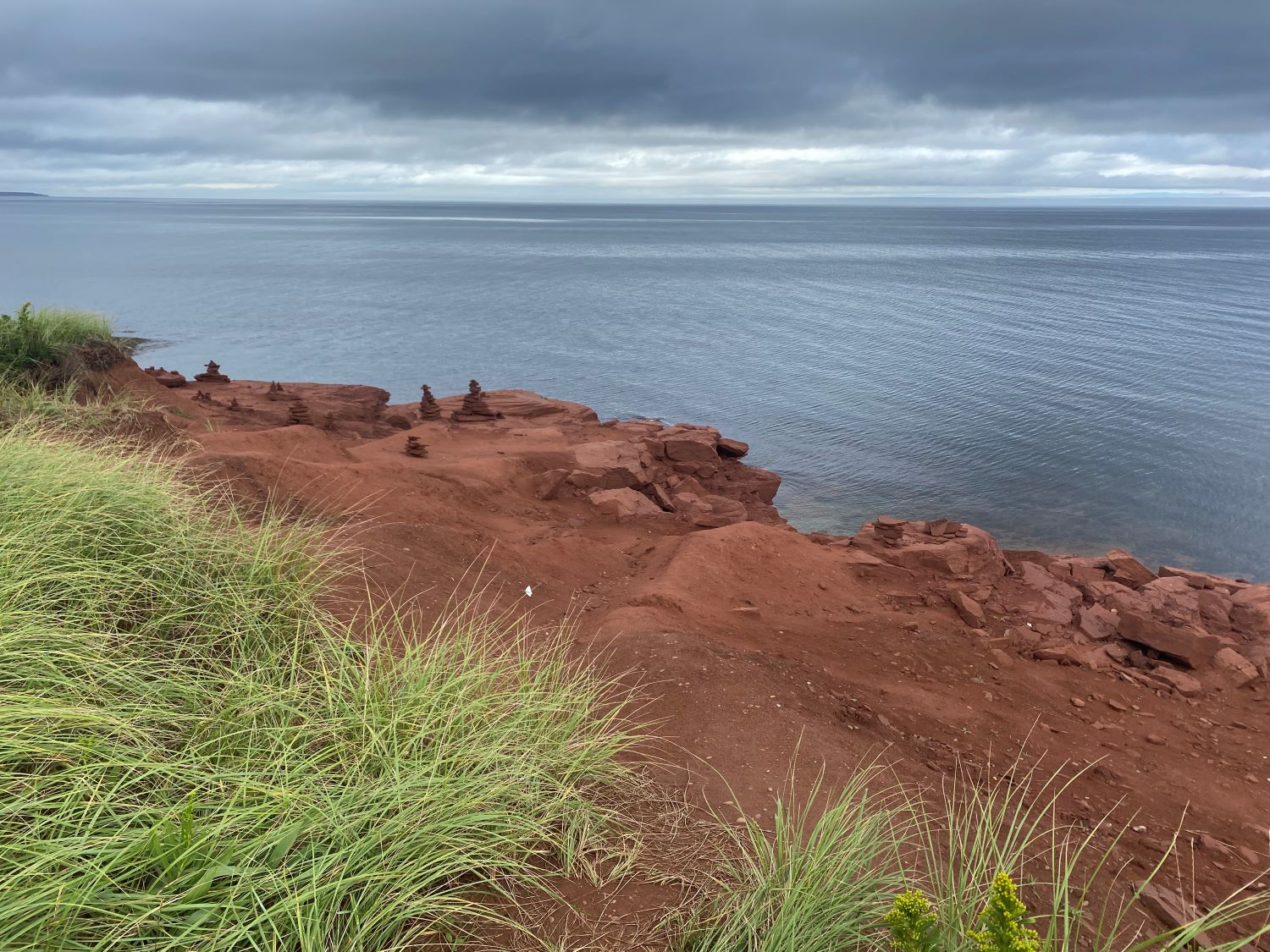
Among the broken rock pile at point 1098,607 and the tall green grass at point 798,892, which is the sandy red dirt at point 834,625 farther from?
the tall green grass at point 798,892

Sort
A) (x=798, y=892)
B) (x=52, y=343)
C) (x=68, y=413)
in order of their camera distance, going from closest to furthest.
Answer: (x=798, y=892) < (x=68, y=413) < (x=52, y=343)

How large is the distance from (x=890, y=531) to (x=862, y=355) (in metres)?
26.5

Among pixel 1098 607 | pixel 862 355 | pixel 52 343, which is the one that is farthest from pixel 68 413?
pixel 862 355

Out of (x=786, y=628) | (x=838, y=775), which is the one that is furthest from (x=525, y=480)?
(x=838, y=775)

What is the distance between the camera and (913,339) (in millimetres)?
43188

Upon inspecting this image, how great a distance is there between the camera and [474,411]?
2059cm

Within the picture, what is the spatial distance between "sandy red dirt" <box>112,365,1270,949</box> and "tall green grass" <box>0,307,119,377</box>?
0.75m

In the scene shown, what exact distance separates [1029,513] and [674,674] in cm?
1573

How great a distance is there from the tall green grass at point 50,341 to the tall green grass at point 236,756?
10523mm

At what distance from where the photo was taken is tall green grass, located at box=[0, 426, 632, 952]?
286 cm

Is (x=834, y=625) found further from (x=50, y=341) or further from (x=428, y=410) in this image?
(x=50, y=341)

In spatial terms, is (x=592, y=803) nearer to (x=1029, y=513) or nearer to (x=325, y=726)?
(x=325, y=726)

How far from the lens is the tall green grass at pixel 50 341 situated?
47.3ft

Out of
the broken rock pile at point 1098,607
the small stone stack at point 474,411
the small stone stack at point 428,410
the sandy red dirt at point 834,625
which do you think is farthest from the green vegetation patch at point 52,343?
the broken rock pile at point 1098,607
